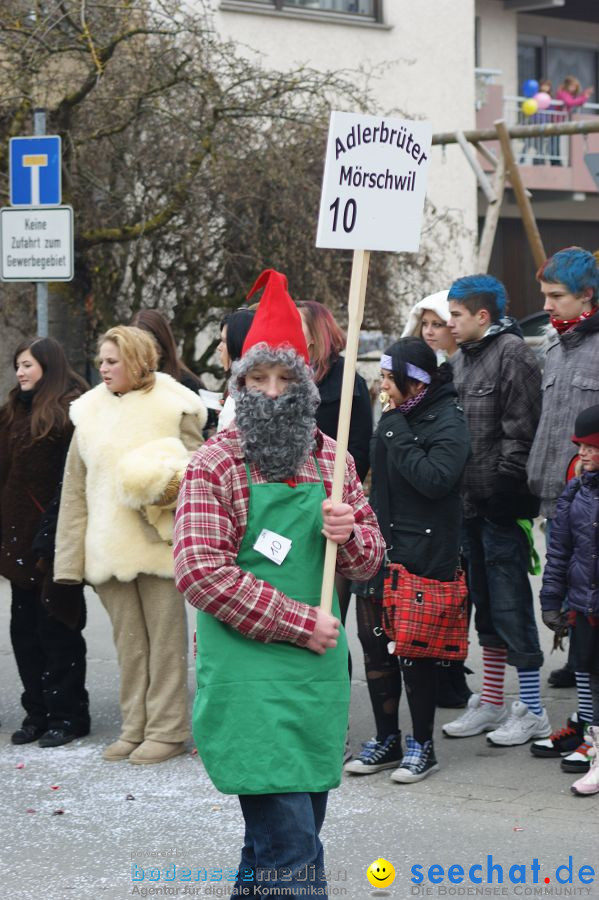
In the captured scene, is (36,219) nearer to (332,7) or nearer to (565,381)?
(565,381)

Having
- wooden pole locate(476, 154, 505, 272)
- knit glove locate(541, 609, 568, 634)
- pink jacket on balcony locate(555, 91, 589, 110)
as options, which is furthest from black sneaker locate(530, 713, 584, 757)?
pink jacket on balcony locate(555, 91, 589, 110)

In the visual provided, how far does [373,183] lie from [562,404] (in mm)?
1959

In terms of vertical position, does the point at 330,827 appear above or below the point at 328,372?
below

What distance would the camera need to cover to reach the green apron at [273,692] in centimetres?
367

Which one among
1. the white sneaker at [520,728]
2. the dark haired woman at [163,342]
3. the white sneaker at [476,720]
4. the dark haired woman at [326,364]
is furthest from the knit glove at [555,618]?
the dark haired woman at [163,342]

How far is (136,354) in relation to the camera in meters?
6.48

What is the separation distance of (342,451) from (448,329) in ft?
10.4

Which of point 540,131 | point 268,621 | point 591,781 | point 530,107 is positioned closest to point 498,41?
point 530,107

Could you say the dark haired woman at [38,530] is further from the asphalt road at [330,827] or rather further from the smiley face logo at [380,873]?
the smiley face logo at [380,873]

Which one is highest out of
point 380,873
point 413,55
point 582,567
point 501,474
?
point 413,55

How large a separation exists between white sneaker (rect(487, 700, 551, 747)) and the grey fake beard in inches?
117

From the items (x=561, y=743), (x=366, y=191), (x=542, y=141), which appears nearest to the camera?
(x=366, y=191)

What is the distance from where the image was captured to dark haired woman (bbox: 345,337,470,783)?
5.89m

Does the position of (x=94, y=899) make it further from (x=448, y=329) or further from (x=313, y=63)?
(x=313, y=63)
